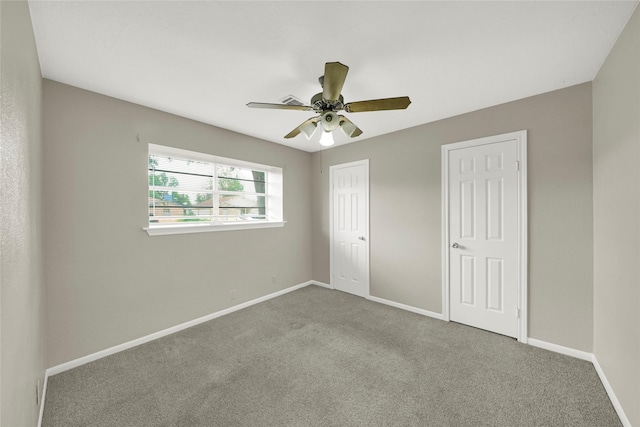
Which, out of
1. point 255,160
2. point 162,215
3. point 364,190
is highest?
point 255,160

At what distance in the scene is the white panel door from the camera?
2.70m

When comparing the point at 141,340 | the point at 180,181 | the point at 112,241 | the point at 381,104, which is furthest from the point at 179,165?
the point at 381,104

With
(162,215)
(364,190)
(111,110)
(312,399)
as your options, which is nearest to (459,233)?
(364,190)

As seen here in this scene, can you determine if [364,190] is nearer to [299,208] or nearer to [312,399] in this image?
[299,208]

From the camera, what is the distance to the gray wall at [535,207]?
2.32m

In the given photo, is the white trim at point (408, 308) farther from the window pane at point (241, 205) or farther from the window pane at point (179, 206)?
the window pane at point (179, 206)

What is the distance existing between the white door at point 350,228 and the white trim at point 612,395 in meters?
2.39

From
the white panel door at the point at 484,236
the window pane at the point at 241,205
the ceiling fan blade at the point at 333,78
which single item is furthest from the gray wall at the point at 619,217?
the window pane at the point at 241,205

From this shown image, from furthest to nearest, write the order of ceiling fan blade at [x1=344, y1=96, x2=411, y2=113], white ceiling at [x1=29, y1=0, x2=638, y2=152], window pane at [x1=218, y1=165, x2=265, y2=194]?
window pane at [x1=218, y1=165, x2=265, y2=194], ceiling fan blade at [x1=344, y1=96, x2=411, y2=113], white ceiling at [x1=29, y1=0, x2=638, y2=152]

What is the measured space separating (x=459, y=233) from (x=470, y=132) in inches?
45.9

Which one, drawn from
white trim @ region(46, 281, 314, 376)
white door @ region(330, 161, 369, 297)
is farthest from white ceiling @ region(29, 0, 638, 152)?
white trim @ region(46, 281, 314, 376)

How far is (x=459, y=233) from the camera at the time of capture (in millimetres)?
3041

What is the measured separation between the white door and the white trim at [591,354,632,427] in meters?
2.39

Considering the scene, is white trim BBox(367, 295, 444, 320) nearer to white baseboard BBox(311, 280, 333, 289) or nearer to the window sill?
white baseboard BBox(311, 280, 333, 289)
